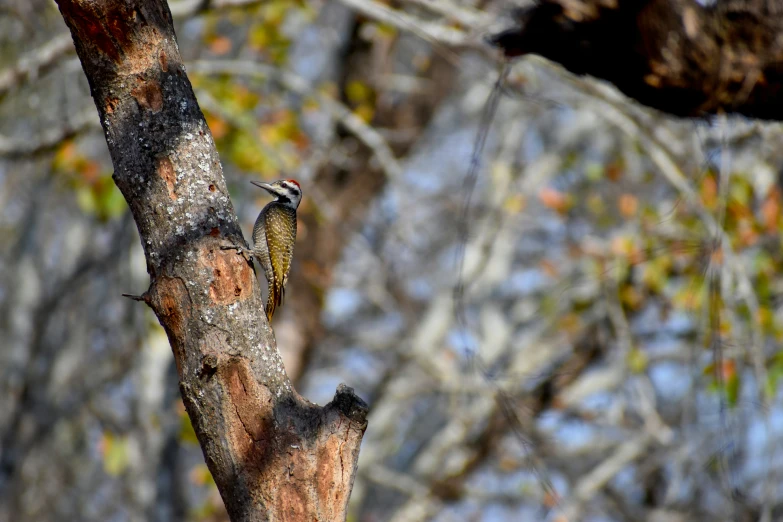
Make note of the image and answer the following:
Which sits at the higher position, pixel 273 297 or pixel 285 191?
pixel 285 191

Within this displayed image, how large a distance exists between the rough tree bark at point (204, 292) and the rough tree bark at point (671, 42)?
45.2 inches

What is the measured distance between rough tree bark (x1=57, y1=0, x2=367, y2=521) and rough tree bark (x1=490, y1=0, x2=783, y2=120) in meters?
1.15

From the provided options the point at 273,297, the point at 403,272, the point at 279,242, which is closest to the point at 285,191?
the point at 279,242

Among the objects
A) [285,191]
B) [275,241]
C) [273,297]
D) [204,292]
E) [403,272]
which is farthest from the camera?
[403,272]

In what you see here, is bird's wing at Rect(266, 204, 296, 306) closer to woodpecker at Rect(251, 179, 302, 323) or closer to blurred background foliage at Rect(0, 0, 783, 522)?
woodpecker at Rect(251, 179, 302, 323)

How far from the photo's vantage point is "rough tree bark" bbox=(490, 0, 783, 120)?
8.71ft

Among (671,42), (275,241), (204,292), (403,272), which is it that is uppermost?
(403,272)

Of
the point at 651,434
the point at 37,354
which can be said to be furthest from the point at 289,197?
the point at 37,354

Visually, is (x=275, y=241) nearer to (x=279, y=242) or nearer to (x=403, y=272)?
(x=279, y=242)

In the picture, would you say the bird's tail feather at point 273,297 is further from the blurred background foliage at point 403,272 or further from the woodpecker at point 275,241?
the blurred background foliage at point 403,272

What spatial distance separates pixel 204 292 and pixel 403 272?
5975mm

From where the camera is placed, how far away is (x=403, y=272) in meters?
8.03

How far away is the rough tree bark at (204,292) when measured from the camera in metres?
2.00

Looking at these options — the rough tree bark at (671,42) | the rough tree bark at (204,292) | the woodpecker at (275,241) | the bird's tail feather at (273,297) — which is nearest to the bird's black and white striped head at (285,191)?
the woodpecker at (275,241)
